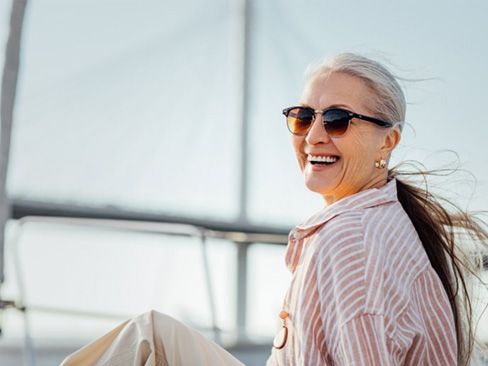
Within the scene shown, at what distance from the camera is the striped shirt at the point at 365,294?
1102 mm

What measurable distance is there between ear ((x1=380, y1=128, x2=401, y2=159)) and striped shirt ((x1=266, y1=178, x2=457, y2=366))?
0.27 ft

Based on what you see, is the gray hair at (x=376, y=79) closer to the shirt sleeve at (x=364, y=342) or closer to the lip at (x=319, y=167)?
the lip at (x=319, y=167)

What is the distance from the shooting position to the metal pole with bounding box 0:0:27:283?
8.25 feet

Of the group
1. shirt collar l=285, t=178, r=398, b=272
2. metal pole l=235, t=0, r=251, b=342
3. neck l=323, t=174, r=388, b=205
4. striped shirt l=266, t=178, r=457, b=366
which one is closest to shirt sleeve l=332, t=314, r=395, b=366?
striped shirt l=266, t=178, r=457, b=366

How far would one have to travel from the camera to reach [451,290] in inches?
50.4

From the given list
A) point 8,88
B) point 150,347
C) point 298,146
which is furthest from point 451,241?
point 8,88

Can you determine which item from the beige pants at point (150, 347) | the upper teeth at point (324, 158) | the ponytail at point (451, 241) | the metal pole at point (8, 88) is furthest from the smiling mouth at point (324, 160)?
the metal pole at point (8, 88)

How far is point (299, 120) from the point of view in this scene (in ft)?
4.39

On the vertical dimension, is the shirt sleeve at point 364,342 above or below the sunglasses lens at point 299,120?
below

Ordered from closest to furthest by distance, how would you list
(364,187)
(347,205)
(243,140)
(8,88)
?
(347,205)
(364,187)
(8,88)
(243,140)

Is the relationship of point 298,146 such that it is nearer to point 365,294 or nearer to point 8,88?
point 365,294

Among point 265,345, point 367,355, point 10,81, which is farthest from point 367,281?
point 265,345

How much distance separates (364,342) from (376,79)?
37 cm

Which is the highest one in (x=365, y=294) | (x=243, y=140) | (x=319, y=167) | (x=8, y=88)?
(x=8, y=88)
